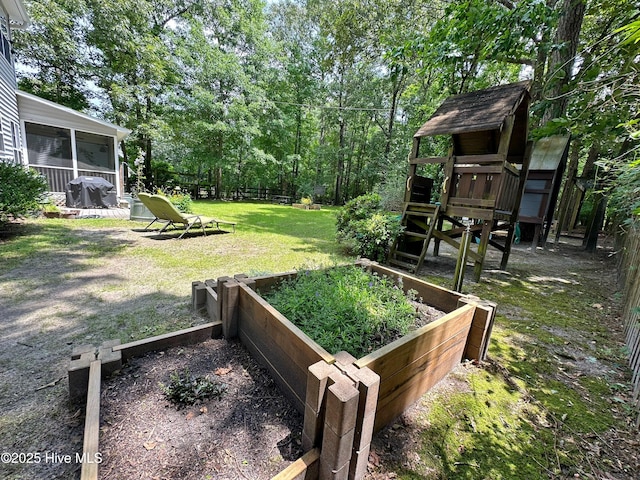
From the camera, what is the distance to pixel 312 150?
27188 mm

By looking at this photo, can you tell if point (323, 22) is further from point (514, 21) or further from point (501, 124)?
point (501, 124)

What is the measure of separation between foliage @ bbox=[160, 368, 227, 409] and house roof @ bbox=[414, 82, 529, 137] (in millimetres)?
4990

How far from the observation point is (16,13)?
851cm

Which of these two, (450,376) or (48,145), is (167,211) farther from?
(48,145)

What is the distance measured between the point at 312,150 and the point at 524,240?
2099cm

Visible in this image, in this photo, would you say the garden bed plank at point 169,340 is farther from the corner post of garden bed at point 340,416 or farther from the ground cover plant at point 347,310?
the corner post of garden bed at point 340,416

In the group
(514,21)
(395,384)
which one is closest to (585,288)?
(514,21)

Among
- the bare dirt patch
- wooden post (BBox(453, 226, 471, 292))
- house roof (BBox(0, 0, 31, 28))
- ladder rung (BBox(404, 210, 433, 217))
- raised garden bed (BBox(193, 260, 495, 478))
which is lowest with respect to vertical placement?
the bare dirt patch

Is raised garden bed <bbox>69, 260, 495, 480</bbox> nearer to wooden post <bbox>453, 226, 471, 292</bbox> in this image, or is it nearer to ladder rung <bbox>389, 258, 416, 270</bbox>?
wooden post <bbox>453, 226, 471, 292</bbox>

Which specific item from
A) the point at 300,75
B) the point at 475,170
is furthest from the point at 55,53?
the point at 475,170

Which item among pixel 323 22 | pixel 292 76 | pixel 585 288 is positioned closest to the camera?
pixel 585 288

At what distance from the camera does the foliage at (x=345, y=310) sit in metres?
2.02

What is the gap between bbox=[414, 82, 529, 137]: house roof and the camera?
174 inches

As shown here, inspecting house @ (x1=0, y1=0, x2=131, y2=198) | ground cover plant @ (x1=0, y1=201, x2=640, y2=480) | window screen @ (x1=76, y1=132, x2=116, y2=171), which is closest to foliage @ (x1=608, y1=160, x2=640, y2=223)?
ground cover plant @ (x1=0, y1=201, x2=640, y2=480)
